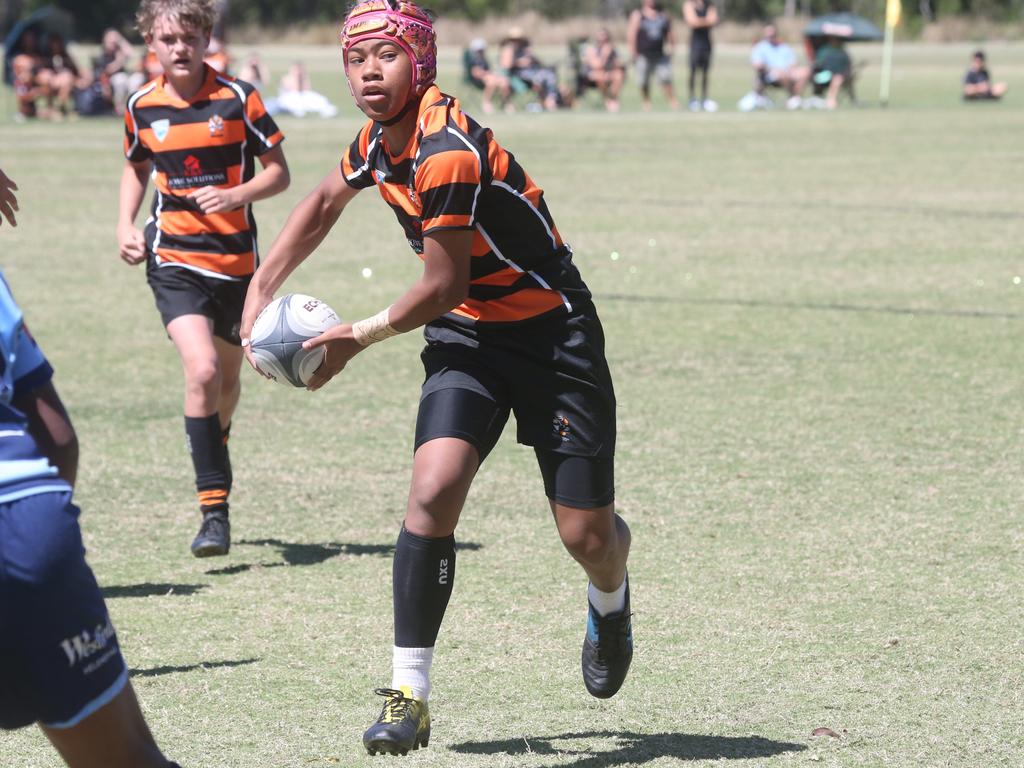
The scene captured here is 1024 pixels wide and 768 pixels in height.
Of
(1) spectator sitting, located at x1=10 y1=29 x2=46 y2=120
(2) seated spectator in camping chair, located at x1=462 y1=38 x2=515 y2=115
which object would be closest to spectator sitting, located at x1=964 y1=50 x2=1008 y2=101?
(2) seated spectator in camping chair, located at x1=462 y1=38 x2=515 y2=115

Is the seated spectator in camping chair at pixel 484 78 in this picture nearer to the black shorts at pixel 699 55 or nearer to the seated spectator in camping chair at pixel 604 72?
the seated spectator in camping chair at pixel 604 72

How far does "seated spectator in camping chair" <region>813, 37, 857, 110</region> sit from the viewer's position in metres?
35.8

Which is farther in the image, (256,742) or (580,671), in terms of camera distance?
(580,671)

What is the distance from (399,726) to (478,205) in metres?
1.42

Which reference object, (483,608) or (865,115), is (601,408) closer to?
(483,608)

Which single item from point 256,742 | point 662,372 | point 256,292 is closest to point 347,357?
point 256,292

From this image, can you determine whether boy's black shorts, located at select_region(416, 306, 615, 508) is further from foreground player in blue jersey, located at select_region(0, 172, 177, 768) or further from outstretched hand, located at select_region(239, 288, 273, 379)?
foreground player in blue jersey, located at select_region(0, 172, 177, 768)

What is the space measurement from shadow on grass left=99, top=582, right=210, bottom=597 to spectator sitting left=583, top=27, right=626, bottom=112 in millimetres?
29624

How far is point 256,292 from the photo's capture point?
5059 millimetres

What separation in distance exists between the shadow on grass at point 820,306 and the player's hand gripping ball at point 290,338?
808 centimetres

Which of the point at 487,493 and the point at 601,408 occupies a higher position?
A: the point at 601,408

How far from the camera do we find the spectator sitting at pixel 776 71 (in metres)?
35.3

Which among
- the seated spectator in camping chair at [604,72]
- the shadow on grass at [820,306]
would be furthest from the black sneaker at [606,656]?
the seated spectator in camping chair at [604,72]

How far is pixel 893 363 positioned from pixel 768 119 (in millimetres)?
22084
